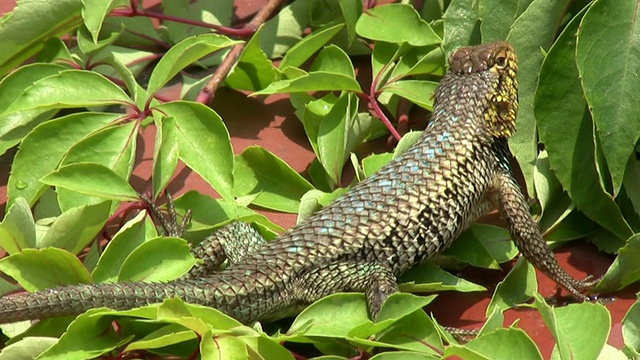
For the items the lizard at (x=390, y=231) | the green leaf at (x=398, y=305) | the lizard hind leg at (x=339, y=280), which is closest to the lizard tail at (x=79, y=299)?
the lizard at (x=390, y=231)

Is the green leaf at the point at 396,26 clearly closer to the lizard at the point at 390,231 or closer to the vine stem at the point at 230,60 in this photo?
the lizard at the point at 390,231

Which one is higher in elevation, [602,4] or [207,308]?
[602,4]

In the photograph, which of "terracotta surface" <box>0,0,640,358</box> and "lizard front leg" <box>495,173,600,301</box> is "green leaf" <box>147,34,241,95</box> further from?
"lizard front leg" <box>495,173,600,301</box>

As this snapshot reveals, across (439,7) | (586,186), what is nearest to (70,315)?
(586,186)

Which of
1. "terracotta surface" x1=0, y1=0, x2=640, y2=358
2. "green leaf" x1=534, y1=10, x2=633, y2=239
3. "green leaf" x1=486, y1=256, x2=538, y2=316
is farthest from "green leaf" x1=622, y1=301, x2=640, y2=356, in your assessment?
"green leaf" x1=534, y1=10, x2=633, y2=239

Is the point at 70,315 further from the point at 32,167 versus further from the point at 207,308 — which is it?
the point at 32,167

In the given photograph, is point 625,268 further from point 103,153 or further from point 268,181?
point 103,153

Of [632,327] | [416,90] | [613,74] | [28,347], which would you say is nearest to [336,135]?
[416,90]
